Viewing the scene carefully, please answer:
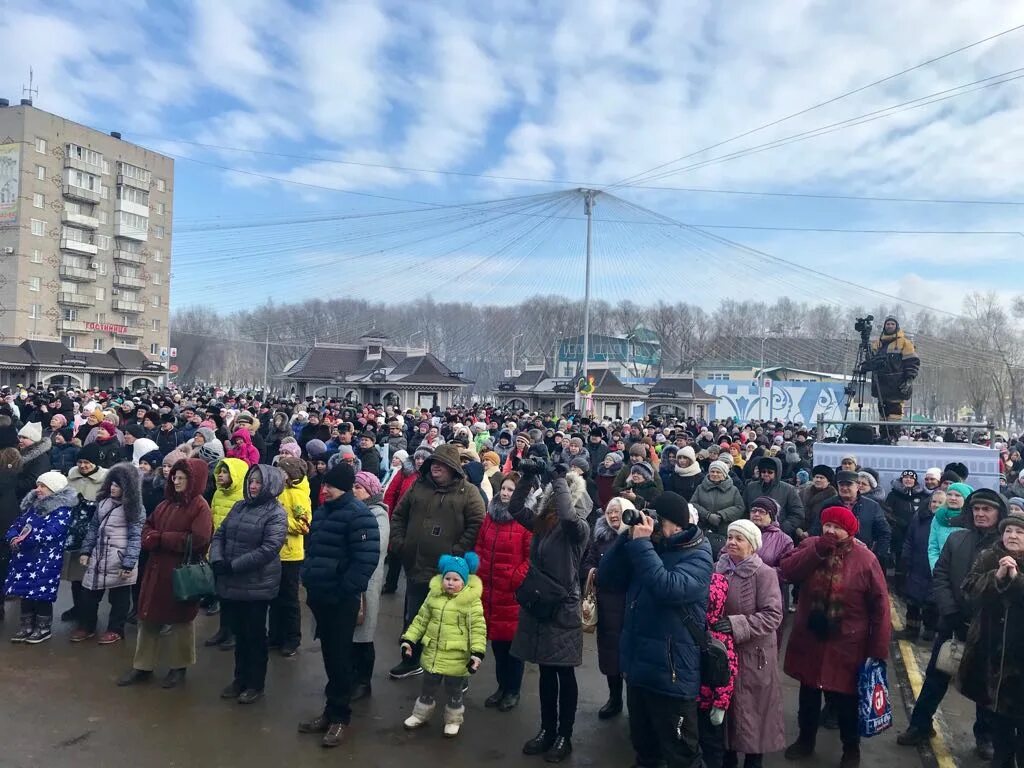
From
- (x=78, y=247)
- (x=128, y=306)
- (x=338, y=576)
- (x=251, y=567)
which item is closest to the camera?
(x=338, y=576)

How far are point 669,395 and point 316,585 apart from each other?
128 feet

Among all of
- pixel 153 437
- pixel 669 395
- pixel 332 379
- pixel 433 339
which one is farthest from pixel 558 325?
→ pixel 153 437

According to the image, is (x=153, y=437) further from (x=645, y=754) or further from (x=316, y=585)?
(x=645, y=754)

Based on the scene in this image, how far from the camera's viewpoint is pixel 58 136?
55594 millimetres

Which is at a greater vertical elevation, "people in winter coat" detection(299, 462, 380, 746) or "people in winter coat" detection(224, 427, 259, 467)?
"people in winter coat" detection(224, 427, 259, 467)

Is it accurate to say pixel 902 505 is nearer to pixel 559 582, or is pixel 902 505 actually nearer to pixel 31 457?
pixel 559 582

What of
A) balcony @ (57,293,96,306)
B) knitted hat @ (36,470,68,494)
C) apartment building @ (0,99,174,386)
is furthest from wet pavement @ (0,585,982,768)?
balcony @ (57,293,96,306)

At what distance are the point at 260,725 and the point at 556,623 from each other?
2.25 m

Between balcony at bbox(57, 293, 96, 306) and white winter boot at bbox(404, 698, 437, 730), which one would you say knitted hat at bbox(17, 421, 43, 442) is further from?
balcony at bbox(57, 293, 96, 306)

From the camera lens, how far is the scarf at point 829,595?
177 inches

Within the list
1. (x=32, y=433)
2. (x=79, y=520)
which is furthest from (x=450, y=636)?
(x=32, y=433)

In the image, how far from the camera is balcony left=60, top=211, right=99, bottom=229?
56.9 meters

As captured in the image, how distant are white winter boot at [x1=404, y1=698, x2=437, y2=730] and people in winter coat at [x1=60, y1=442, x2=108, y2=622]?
3.66m

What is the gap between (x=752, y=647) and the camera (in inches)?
169
